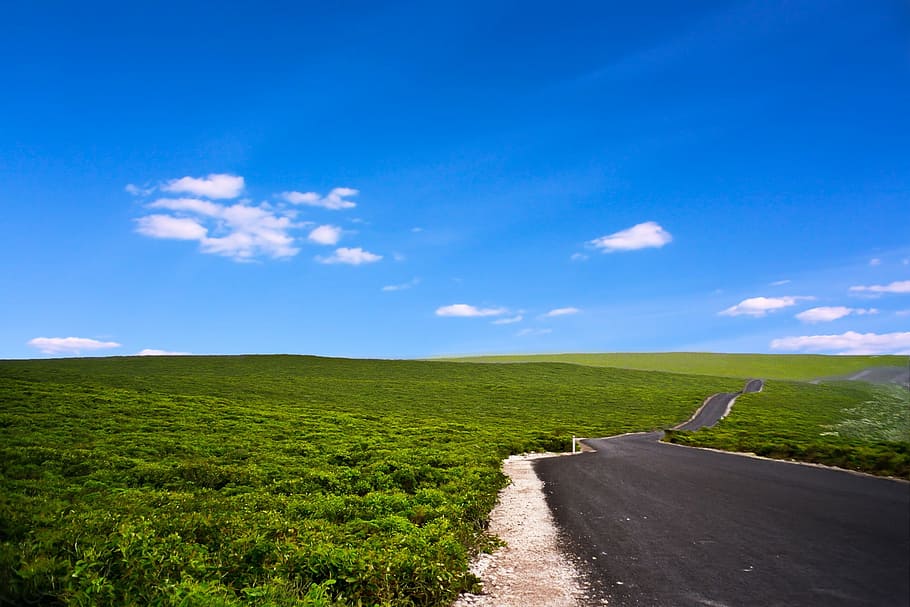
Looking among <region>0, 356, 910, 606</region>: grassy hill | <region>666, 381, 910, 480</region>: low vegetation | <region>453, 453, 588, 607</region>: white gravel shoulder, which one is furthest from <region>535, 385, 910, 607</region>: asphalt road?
<region>0, 356, 910, 606</region>: grassy hill

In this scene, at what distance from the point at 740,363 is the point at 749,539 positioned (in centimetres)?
16948

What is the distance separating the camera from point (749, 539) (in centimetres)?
1159

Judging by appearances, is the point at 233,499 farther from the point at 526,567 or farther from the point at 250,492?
the point at 526,567

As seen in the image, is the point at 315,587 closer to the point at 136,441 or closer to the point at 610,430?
the point at 136,441

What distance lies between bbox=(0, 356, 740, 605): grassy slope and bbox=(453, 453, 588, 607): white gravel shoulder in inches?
24.0

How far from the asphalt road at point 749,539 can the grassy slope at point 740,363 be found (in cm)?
13329

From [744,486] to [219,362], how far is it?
350 ft

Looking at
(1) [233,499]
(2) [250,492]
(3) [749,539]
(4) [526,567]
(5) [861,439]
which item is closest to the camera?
(3) [749,539]

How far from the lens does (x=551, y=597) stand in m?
10.4

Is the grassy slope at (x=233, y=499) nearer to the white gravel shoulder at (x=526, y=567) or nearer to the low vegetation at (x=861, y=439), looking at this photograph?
the white gravel shoulder at (x=526, y=567)

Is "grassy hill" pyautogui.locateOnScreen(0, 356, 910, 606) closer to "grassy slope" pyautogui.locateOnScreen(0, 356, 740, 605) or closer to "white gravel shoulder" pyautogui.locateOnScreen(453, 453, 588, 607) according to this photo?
"grassy slope" pyautogui.locateOnScreen(0, 356, 740, 605)

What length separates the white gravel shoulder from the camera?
411 inches

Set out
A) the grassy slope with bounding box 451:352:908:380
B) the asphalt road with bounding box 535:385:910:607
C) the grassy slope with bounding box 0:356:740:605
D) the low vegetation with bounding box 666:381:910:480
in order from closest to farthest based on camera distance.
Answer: the asphalt road with bounding box 535:385:910:607, the grassy slope with bounding box 0:356:740:605, the low vegetation with bounding box 666:381:910:480, the grassy slope with bounding box 451:352:908:380

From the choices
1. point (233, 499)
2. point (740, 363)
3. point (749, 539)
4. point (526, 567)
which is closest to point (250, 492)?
point (233, 499)
